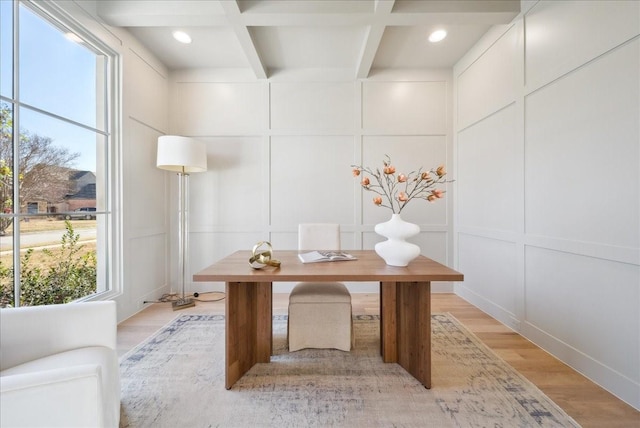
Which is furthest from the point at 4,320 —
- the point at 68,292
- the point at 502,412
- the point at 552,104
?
the point at 552,104

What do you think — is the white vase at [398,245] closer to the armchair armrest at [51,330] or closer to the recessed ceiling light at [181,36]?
the armchair armrest at [51,330]

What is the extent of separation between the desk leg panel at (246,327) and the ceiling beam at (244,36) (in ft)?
6.68

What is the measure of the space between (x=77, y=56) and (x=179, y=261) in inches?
82.9

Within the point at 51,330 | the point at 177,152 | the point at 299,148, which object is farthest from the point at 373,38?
the point at 51,330

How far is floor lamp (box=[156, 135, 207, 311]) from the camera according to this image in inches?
110

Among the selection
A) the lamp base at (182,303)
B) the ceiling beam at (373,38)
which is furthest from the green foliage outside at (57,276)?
the ceiling beam at (373,38)

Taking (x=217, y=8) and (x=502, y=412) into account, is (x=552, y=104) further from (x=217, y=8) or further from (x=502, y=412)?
(x=217, y=8)

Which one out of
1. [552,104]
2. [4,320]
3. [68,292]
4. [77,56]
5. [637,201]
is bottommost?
[68,292]

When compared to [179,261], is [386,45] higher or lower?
higher

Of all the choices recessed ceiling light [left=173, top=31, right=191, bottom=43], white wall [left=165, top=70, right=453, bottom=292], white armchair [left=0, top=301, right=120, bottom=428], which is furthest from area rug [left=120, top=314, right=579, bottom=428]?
recessed ceiling light [left=173, top=31, right=191, bottom=43]

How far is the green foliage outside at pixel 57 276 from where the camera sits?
5.87 feet

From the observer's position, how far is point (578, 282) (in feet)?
5.88

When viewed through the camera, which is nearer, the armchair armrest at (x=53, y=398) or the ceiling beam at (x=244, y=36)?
the armchair armrest at (x=53, y=398)

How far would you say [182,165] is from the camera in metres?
2.85
